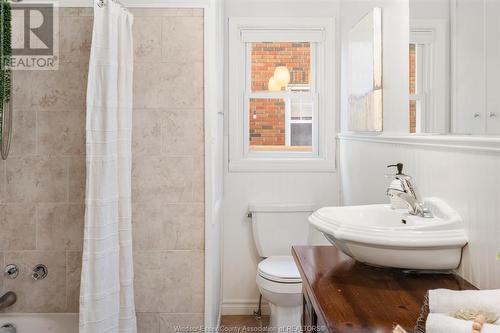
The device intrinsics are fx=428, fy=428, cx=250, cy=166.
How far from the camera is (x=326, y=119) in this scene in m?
3.22

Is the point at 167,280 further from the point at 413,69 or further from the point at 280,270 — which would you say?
the point at 413,69

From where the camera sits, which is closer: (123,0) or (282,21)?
(123,0)

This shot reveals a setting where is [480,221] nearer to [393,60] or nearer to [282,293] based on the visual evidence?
[393,60]

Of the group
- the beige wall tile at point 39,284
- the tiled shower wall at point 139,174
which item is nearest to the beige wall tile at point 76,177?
the tiled shower wall at point 139,174

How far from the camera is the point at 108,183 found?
1895mm

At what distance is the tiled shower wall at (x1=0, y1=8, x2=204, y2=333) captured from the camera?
2150 mm

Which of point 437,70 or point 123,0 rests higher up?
point 123,0

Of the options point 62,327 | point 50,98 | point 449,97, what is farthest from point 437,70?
point 62,327

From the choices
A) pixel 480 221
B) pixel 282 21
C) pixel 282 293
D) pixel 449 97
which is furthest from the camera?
pixel 282 21

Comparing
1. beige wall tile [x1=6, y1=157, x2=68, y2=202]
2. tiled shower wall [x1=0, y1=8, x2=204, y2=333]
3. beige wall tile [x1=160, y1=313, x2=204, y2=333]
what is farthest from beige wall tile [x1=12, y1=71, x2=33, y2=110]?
beige wall tile [x1=160, y1=313, x2=204, y2=333]

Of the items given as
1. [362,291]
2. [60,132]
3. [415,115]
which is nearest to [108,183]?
[60,132]

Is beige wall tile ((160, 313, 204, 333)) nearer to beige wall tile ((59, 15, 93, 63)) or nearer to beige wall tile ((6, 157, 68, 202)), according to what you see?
beige wall tile ((6, 157, 68, 202))

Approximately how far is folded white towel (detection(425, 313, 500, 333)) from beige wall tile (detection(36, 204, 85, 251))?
1821 mm

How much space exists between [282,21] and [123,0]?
1.37 metres
